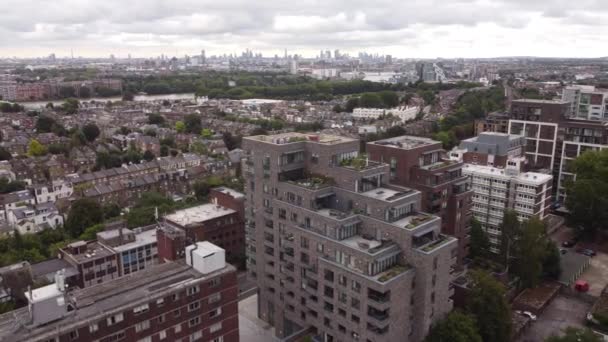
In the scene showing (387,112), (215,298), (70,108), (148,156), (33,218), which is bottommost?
(33,218)

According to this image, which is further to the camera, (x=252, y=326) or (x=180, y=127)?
(x=180, y=127)

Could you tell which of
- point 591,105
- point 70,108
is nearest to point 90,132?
point 70,108

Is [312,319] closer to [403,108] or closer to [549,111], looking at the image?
[549,111]

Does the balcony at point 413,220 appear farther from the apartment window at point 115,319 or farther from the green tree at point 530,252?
the apartment window at point 115,319

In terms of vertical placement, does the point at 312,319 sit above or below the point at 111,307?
below

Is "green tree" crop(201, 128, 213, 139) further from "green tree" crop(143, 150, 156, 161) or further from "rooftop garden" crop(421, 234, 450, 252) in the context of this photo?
"rooftop garden" crop(421, 234, 450, 252)

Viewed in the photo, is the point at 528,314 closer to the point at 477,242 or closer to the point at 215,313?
the point at 477,242

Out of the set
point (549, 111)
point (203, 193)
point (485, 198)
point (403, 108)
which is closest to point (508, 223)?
point (485, 198)
